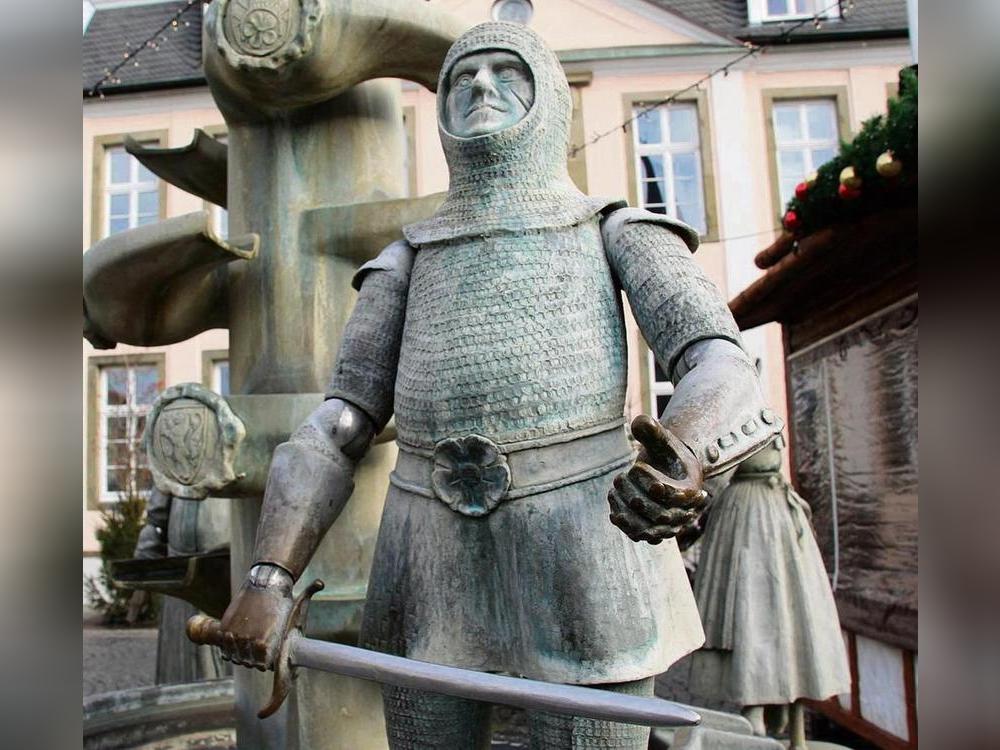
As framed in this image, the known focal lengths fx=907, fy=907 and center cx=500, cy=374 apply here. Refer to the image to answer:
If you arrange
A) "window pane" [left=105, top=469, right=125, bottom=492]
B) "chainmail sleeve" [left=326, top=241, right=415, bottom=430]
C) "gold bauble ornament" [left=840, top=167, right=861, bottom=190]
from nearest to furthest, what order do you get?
"chainmail sleeve" [left=326, top=241, right=415, bottom=430] < "gold bauble ornament" [left=840, top=167, right=861, bottom=190] < "window pane" [left=105, top=469, right=125, bottom=492]

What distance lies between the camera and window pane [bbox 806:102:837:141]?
11734 mm

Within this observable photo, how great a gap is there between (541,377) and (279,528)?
1.76 feet

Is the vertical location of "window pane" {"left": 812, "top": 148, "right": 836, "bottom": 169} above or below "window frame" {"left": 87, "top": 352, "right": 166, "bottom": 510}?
above

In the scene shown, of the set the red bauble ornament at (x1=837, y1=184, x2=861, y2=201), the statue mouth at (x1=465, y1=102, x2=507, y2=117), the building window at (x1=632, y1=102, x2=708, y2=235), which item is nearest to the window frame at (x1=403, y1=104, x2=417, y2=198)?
the building window at (x1=632, y1=102, x2=708, y2=235)

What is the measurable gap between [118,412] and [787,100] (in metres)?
9.78

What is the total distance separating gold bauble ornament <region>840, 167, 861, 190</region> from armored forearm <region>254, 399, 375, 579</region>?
2.67 meters

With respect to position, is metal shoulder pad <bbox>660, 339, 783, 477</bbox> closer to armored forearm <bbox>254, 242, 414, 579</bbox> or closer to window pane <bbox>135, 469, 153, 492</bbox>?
armored forearm <bbox>254, 242, 414, 579</bbox>

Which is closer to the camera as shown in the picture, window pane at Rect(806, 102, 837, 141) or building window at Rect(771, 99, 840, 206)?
building window at Rect(771, 99, 840, 206)

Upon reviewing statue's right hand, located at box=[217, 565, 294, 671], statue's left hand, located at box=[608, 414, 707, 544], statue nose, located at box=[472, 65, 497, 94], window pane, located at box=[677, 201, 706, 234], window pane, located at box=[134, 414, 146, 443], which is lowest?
statue's right hand, located at box=[217, 565, 294, 671]

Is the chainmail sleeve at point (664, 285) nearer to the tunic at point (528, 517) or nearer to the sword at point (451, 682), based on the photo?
the tunic at point (528, 517)

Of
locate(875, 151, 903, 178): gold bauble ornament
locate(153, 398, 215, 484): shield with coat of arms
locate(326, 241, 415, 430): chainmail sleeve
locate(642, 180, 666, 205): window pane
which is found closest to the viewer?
locate(326, 241, 415, 430): chainmail sleeve
